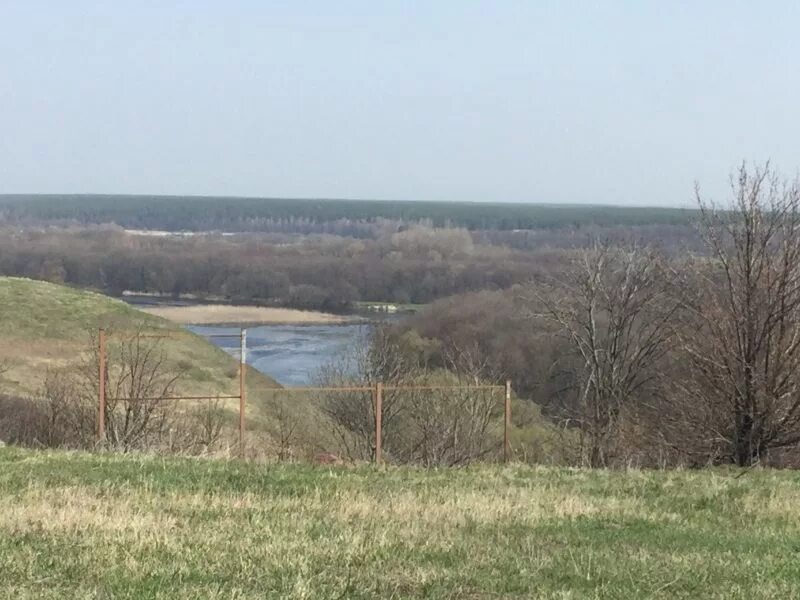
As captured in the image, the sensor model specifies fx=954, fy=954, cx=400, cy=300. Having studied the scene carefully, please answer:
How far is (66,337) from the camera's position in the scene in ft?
123

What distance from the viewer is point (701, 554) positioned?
6.98 metres

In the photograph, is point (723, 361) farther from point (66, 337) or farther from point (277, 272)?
point (277, 272)

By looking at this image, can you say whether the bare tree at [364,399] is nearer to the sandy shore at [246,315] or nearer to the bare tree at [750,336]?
the bare tree at [750,336]

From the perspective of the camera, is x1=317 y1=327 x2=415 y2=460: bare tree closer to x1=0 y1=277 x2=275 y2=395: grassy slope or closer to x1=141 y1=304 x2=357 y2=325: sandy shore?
x1=0 y1=277 x2=275 y2=395: grassy slope

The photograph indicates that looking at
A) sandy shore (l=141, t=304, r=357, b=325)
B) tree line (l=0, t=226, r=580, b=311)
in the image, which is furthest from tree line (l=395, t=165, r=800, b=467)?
tree line (l=0, t=226, r=580, b=311)

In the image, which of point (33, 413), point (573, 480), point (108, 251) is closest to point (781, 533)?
point (573, 480)

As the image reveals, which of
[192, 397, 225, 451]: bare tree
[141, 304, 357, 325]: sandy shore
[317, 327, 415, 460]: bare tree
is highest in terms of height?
[192, 397, 225, 451]: bare tree

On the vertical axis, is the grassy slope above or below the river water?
above

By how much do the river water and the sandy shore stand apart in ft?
8.99

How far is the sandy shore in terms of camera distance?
216ft

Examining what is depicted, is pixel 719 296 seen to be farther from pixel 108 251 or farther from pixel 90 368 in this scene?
pixel 108 251

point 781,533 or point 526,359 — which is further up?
point 781,533

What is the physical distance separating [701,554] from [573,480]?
459cm

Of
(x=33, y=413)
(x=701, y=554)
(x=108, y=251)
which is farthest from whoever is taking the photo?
(x=108, y=251)
